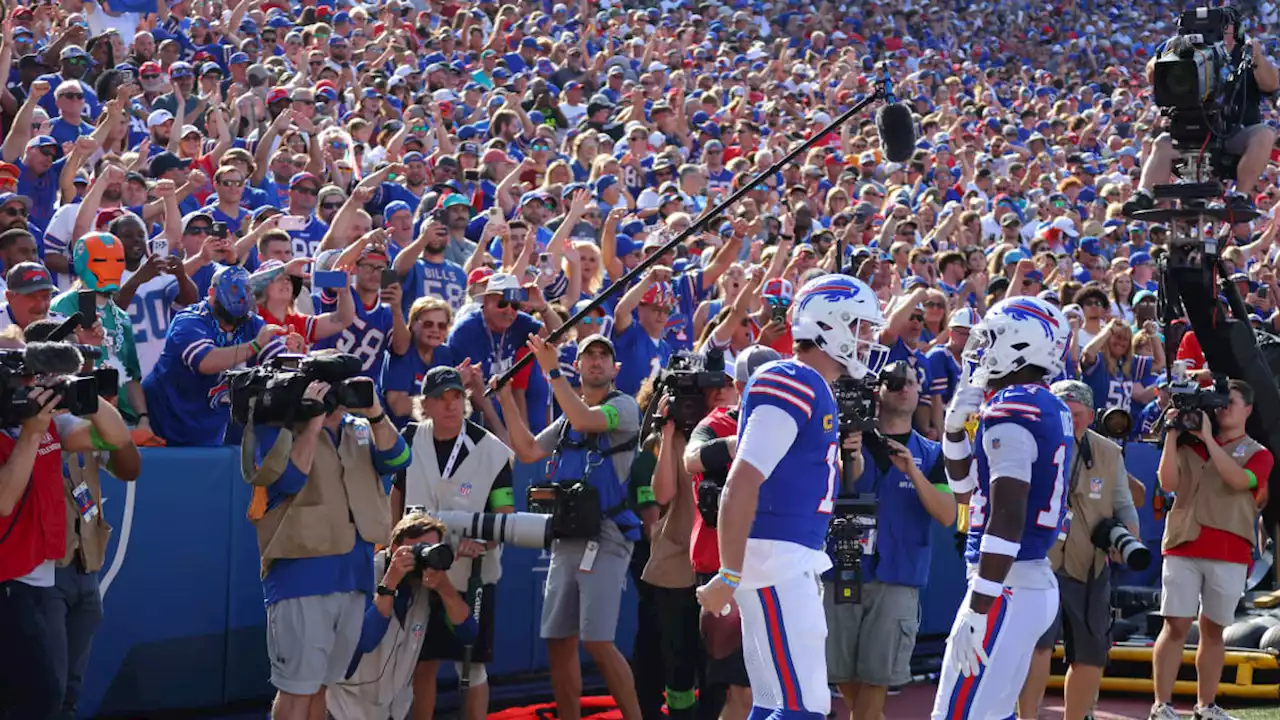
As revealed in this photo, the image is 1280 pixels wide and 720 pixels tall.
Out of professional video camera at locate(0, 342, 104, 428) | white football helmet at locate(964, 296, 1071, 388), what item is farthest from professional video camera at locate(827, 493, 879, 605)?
professional video camera at locate(0, 342, 104, 428)

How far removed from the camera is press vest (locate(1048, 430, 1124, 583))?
877 centimetres

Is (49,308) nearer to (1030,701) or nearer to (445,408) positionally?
(445,408)

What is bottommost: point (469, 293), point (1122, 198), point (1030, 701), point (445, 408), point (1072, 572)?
point (1030, 701)

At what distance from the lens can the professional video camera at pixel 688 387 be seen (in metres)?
7.95

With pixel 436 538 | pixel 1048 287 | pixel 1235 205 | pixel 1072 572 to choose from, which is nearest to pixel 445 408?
pixel 436 538

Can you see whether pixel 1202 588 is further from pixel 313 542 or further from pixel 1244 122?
pixel 313 542

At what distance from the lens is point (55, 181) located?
37.7ft

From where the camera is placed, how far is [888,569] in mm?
8234

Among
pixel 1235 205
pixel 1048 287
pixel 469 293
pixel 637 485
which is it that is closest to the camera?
pixel 637 485

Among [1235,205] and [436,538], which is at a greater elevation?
[1235,205]

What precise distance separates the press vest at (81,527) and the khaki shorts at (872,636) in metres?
3.29

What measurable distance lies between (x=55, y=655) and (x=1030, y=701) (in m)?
4.81

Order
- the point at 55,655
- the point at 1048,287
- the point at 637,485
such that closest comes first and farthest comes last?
1. the point at 55,655
2. the point at 637,485
3. the point at 1048,287

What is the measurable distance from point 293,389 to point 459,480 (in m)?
1.33
